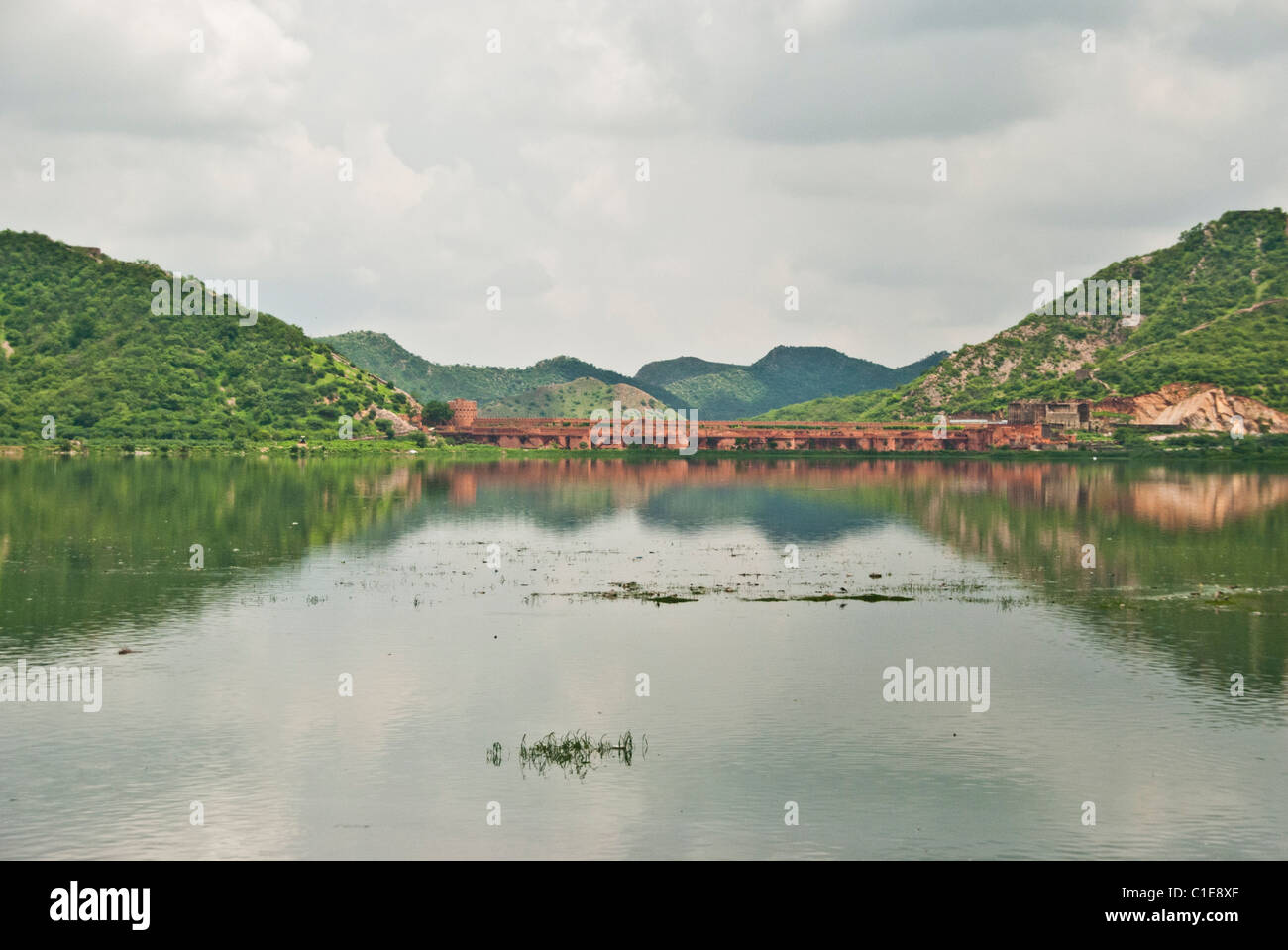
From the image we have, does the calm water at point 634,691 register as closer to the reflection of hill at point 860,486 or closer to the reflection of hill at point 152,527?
the reflection of hill at point 152,527

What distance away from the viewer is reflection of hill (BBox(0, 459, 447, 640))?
5138 centimetres

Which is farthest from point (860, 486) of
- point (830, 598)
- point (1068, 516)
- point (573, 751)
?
point (573, 751)

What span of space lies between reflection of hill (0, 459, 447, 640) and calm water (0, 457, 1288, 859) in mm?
472

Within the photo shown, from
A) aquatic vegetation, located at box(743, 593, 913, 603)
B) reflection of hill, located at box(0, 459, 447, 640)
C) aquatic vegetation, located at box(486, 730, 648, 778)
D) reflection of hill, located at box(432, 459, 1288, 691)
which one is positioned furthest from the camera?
aquatic vegetation, located at box(743, 593, 913, 603)

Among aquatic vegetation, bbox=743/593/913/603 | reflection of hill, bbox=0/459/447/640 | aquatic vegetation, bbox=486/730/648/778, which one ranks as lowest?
aquatic vegetation, bbox=486/730/648/778

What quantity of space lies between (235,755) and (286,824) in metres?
5.23

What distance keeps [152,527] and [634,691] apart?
52.6 meters

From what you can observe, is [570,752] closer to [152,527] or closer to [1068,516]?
[152,527]

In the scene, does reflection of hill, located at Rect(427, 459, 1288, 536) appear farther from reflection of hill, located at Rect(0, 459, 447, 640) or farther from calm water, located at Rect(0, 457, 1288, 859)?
calm water, located at Rect(0, 457, 1288, 859)

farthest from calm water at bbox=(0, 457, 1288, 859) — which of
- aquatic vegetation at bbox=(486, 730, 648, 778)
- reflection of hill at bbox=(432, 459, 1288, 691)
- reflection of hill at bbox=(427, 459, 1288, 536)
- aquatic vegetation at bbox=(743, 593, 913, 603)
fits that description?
reflection of hill at bbox=(427, 459, 1288, 536)
